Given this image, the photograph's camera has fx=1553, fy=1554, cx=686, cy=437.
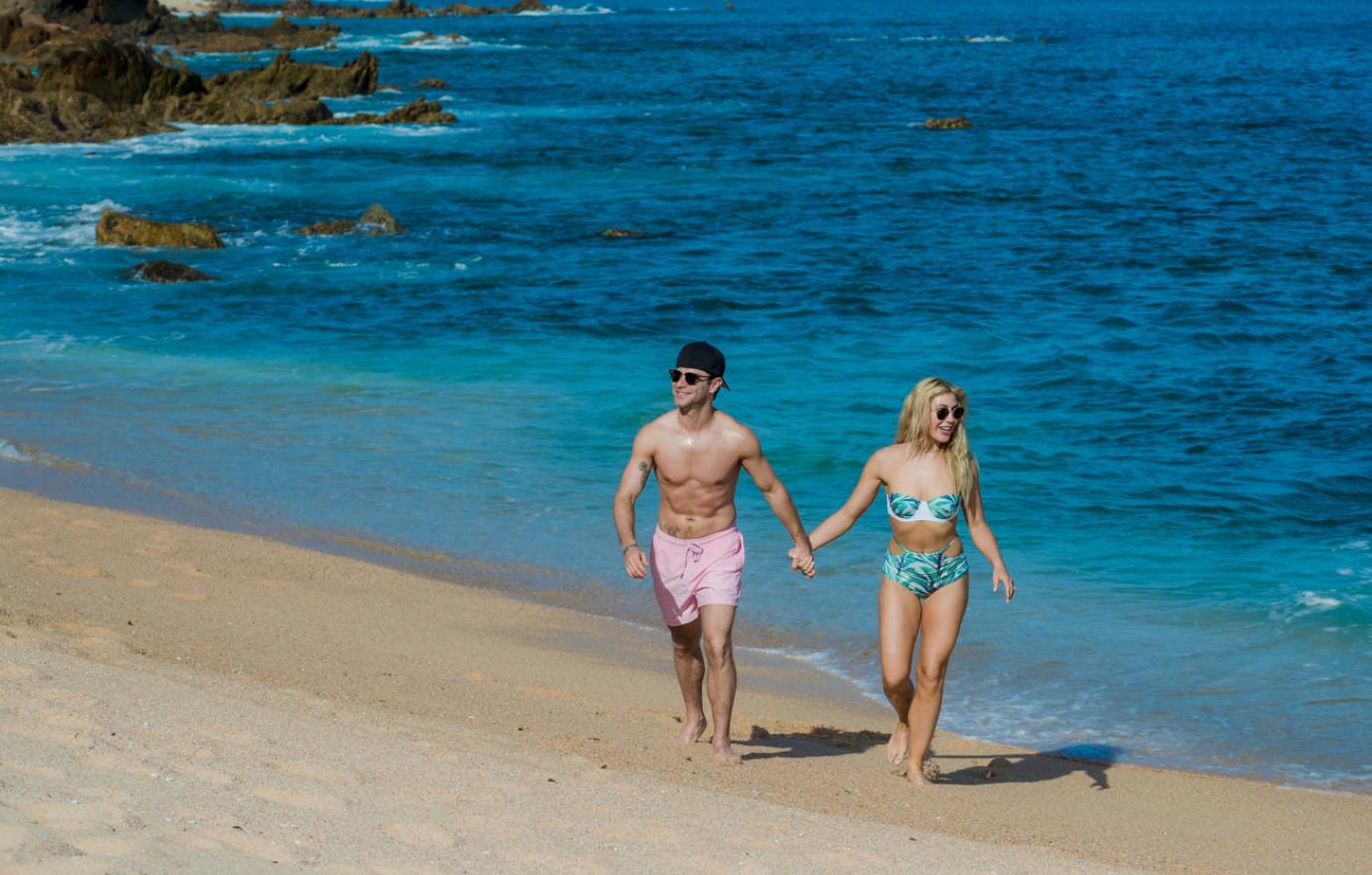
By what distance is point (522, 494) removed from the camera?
41.3 feet

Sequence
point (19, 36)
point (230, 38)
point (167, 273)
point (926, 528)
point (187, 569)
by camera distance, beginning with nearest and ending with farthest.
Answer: point (926, 528)
point (187, 569)
point (167, 273)
point (19, 36)
point (230, 38)

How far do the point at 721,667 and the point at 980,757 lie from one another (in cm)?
167

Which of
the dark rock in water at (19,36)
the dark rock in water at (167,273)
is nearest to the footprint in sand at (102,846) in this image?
the dark rock in water at (167,273)

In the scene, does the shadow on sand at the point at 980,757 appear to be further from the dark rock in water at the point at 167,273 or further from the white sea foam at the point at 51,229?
the white sea foam at the point at 51,229

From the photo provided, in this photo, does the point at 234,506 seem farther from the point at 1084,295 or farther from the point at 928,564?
the point at 1084,295

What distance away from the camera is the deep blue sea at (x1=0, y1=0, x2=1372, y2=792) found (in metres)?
9.92

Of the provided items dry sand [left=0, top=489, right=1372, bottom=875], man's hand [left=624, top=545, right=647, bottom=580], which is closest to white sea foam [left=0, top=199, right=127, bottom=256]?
dry sand [left=0, top=489, right=1372, bottom=875]

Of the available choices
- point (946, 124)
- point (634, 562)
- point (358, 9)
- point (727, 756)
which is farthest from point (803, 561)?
point (358, 9)

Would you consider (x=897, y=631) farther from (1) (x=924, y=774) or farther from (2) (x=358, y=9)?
(2) (x=358, y=9)

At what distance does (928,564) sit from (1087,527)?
19.9 ft

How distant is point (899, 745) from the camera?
700cm

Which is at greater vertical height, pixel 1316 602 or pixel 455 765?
pixel 455 765

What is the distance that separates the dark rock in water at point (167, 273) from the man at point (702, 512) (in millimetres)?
17174

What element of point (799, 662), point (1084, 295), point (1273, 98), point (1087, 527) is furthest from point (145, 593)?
point (1273, 98)
